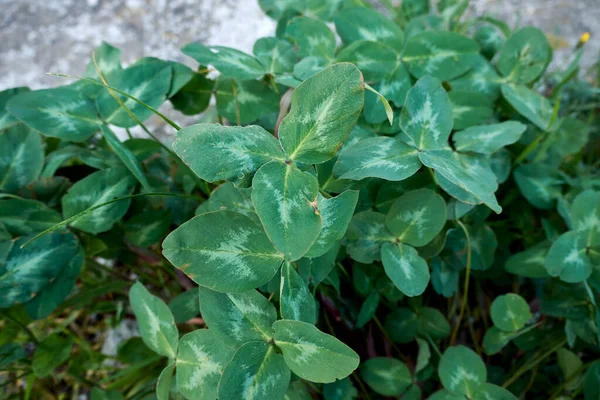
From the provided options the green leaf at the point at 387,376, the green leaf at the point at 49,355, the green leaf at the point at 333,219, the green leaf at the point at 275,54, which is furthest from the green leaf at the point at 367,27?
the green leaf at the point at 49,355

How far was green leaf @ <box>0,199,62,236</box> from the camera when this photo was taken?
0.77m

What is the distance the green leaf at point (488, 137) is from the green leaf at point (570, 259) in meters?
0.18

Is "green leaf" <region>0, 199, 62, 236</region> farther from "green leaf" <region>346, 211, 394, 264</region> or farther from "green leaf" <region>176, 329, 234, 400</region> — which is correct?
"green leaf" <region>346, 211, 394, 264</region>

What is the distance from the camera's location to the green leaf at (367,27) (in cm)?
91

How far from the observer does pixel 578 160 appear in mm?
1211

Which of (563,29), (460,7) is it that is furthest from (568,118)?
(563,29)

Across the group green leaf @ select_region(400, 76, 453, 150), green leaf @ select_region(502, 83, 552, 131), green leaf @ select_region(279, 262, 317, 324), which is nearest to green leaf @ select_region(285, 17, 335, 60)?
green leaf @ select_region(400, 76, 453, 150)

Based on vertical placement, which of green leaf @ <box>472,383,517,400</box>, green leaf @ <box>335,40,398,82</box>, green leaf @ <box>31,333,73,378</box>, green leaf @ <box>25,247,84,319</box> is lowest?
green leaf @ <box>31,333,73,378</box>

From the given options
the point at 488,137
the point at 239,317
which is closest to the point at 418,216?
the point at 488,137

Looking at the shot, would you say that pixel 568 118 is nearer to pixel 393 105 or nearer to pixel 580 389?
pixel 393 105

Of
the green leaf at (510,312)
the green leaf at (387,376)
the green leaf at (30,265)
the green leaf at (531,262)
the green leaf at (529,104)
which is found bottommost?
the green leaf at (387,376)

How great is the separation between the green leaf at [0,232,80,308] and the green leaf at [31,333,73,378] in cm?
14

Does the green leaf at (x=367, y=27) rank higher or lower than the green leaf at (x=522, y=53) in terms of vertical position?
higher

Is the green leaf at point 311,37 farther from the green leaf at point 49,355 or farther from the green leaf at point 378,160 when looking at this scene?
the green leaf at point 49,355
